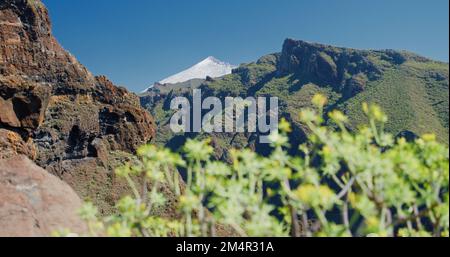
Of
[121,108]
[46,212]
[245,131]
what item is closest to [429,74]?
[245,131]

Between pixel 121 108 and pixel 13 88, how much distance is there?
19.6m

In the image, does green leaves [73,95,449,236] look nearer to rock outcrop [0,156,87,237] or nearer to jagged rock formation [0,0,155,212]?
rock outcrop [0,156,87,237]

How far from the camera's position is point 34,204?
16688 millimetres

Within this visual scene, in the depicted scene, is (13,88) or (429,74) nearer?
(13,88)

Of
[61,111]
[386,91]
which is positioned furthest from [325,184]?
[386,91]

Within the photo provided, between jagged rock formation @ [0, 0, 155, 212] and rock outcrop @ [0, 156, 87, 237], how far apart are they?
1294 cm

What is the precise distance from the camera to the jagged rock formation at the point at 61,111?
33500 mm

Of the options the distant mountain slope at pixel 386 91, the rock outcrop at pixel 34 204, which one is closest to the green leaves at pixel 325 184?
the rock outcrop at pixel 34 204

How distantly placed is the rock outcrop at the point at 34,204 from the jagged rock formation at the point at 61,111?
12942mm

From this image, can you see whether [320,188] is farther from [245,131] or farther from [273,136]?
[245,131]

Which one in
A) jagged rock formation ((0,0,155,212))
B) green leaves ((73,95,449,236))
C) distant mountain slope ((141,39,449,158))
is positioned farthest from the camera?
distant mountain slope ((141,39,449,158))

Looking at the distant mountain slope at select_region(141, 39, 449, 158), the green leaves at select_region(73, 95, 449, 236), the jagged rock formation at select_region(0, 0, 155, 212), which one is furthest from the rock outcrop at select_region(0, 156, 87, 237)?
the distant mountain slope at select_region(141, 39, 449, 158)

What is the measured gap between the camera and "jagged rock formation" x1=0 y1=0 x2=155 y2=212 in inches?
1319
